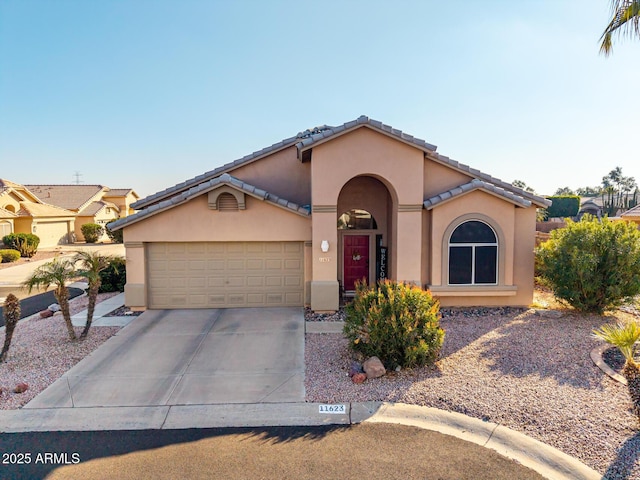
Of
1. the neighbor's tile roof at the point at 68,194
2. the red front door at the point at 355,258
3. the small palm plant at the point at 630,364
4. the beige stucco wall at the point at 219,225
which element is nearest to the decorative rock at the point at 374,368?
the small palm plant at the point at 630,364

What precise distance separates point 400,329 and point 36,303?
13726 mm

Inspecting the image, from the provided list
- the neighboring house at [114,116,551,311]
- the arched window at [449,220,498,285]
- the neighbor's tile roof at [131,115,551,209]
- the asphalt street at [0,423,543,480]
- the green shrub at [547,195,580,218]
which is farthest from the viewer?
the green shrub at [547,195,580,218]

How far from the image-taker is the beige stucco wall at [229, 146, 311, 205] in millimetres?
14359

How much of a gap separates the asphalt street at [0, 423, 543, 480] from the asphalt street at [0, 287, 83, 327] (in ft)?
28.0

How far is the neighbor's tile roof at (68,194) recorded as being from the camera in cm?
4297

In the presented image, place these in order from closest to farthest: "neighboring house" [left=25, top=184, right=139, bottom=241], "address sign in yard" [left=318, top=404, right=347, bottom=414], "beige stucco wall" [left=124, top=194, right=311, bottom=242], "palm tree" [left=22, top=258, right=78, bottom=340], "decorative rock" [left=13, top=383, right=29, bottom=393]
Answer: "address sign in yard" [left=318, top=404, right=347, bottom=414], "decorative rock" [left=13, top=383, right=29, bottom=393], "palm tree" [left=22, top=258, right=78, bottom=340], "beige stucco wall" [left=124, top=194, right=311, bottom=242], "neighboring house" [left=25, top=184, right=139, bottom=241]

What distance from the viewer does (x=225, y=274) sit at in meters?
12.5

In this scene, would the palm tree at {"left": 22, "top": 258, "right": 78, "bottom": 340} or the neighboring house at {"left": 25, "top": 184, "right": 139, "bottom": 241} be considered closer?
the palm tree at {"left": 22, "top": 258, "right": 78, "bottom": 340}

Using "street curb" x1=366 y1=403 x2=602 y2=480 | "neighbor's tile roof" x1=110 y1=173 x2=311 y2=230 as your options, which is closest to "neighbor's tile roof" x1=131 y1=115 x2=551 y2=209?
"neighbor's tile roof" x1=110 y1=173 x2=311 y2=230

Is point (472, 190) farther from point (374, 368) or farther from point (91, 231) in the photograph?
point (91, 231)

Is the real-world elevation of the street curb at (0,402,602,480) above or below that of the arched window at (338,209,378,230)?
below

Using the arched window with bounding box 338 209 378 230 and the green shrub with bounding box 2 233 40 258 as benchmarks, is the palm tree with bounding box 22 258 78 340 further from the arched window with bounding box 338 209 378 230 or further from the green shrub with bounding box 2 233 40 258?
the green shrub with bounding box 2 233 40 258

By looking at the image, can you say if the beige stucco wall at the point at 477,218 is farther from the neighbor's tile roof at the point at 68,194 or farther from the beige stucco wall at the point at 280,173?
the neighbor's tile roof at the point at 68,194

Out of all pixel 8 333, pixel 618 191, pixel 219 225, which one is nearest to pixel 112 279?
pixel 219 225
